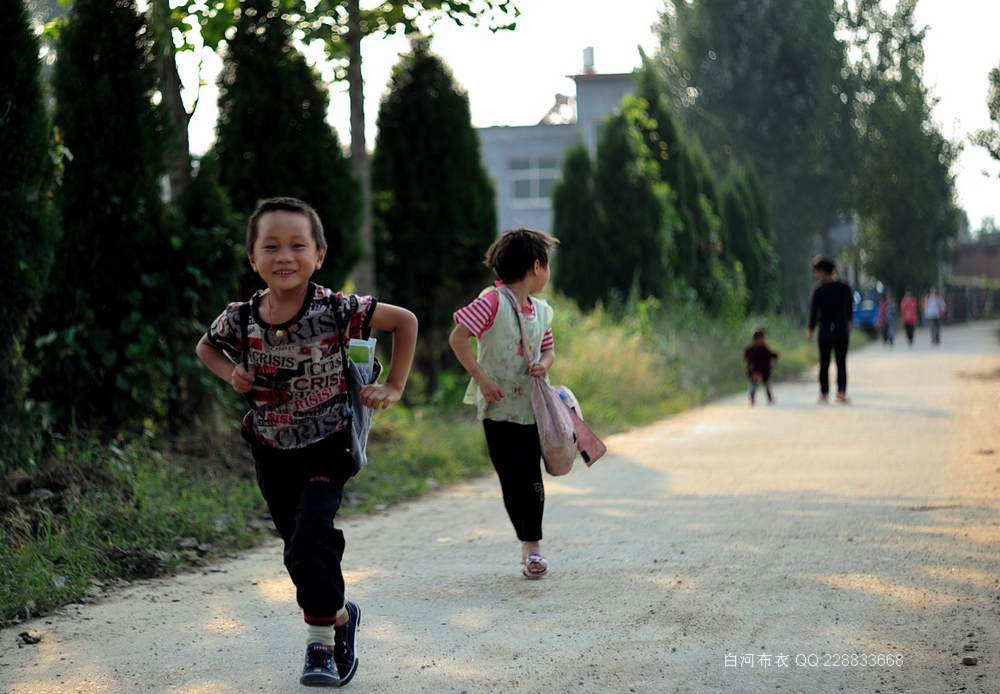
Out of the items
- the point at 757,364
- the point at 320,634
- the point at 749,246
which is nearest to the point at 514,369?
the point at 320,634

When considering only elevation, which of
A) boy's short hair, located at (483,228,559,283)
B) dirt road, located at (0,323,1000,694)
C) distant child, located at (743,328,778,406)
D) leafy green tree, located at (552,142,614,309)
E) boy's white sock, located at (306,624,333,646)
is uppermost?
leafy green tree, located at (552,142,614,309)

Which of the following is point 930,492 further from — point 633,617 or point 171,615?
point 171,615

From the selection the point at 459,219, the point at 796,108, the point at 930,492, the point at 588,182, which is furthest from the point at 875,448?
the point at 796,108

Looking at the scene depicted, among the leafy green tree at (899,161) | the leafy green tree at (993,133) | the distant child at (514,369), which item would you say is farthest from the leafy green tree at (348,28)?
the leafy green tree at (899,161)

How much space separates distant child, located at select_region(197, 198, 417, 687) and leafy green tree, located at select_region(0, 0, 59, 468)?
2.88m

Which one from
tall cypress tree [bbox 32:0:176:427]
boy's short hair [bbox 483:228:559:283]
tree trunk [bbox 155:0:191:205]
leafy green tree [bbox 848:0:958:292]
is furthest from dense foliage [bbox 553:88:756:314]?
leafy green tree [bbox 848:0:958:292]

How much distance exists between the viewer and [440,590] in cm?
510

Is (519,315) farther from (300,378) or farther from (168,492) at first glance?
(168,492)

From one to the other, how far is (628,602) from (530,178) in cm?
4272

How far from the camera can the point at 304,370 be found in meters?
3.88

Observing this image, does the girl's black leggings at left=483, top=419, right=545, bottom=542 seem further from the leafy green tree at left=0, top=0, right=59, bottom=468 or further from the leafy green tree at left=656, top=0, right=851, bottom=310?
the leafy green tree at left=656, top=0, right=851, bottom=310

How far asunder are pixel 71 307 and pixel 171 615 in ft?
11.1

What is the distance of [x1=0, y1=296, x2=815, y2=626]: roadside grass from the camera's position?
529cm

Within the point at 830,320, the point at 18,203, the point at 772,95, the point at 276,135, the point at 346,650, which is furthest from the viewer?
the point at 772,95
